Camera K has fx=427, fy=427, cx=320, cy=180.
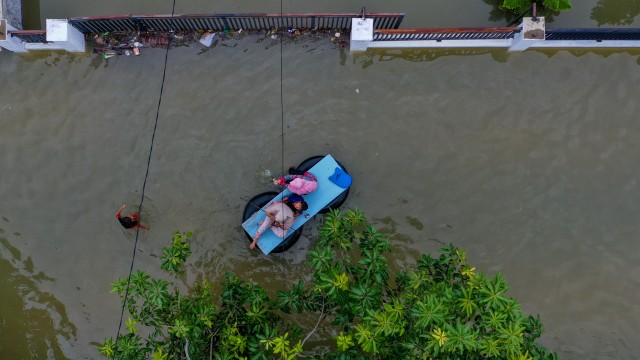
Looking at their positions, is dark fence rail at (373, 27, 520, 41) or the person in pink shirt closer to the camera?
the person in pink shirt

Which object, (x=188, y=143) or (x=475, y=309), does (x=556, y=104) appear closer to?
(x=475, y=309)

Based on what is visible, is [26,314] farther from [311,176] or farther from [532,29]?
[532,29]

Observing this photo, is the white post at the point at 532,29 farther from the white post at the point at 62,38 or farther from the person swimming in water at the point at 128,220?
the white post at the point at 62,38

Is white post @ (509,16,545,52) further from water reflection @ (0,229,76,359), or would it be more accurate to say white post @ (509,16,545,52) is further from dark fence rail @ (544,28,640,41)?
water reflection @ (0,229,76,359)

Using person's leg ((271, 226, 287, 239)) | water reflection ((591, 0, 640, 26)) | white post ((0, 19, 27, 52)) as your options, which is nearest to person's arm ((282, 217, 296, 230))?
person's leg ((271, 226, 287, 239))

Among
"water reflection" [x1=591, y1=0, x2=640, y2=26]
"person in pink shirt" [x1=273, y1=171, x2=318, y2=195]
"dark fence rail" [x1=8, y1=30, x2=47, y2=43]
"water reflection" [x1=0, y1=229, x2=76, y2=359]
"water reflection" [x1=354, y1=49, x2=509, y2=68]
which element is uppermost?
"water reflection" [x1=591, y1=0, x2=640, y2=26]

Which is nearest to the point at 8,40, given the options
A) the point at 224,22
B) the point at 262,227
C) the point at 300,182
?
the point at 224,22
